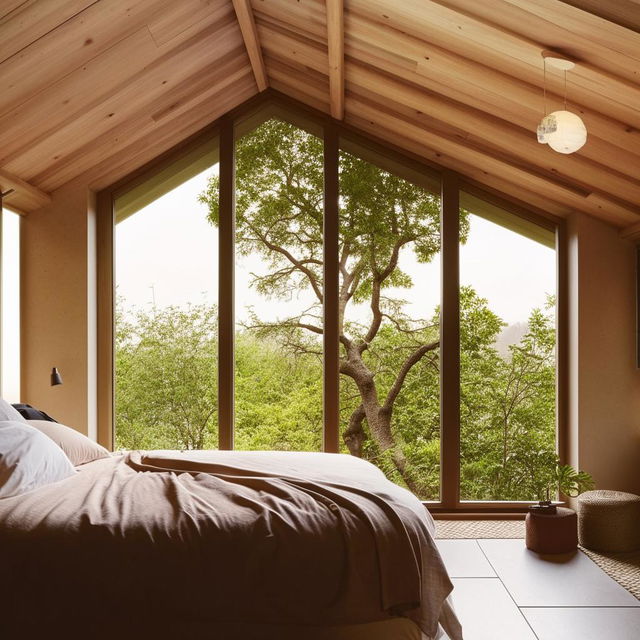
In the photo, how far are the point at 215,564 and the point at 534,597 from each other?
6.35 ft

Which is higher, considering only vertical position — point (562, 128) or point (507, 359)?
point (562, 128)

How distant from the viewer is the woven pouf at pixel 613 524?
3.69m

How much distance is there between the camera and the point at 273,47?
163 inches

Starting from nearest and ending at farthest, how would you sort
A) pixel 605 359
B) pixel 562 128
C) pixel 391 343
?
pixel 562 128
pixel 605 359
pixel 391 343

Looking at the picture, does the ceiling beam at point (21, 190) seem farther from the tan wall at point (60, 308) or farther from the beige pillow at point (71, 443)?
the beige pillow at point (71, 443)

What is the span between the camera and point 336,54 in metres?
3.72

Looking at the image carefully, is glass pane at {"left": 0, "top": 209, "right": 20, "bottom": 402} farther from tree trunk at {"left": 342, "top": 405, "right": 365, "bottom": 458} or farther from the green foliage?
tree trunk at {"left": 342, "top": 405, "right": 365, "bottom": 458}

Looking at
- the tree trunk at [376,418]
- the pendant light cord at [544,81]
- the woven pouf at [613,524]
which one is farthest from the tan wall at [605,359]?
the pendant light cord at [544,81]

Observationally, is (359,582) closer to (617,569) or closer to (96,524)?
(96,524)

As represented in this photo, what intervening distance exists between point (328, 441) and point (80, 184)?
2.65 meters

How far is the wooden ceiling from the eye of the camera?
9.27ft

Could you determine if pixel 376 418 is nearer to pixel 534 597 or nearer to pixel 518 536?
pixel 518 536

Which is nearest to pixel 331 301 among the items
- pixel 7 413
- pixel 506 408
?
pixel 506 408

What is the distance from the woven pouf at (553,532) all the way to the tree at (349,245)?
1180mm
